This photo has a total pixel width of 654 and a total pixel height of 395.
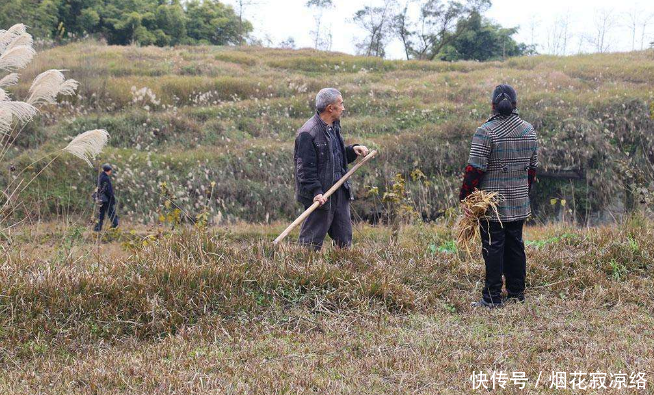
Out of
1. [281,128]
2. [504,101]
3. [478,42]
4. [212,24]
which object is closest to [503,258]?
[504,101]

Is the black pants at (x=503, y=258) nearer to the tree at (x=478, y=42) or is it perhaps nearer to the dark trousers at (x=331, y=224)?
the dark trousers at (x=331, y=224)

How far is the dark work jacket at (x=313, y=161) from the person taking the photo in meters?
6.64

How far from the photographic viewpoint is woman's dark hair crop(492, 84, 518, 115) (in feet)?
19.1

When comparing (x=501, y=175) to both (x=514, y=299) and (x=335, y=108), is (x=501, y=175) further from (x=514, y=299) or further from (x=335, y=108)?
(x=335, y=108)

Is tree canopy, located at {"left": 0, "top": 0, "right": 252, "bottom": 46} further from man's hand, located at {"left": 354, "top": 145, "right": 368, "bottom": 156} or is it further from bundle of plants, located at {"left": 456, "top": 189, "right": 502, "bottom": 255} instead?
bundle of plants, located at {"left": 456, "top": 189, "right": 502, "bottom": 255}

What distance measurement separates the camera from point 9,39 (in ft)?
25.3

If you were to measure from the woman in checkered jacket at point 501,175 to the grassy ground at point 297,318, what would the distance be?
1.55 ft

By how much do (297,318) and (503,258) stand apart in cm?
208

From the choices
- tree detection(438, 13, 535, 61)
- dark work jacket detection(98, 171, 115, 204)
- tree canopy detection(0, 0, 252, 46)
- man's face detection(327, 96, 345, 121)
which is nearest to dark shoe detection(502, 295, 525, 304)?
man's face detection(327, 96, 345, 121)

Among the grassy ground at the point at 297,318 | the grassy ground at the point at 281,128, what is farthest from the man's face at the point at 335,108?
the grassy ground at the point at 281,128

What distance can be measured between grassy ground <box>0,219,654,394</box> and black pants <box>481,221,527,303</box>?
10.0 inches

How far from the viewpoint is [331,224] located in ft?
23.3

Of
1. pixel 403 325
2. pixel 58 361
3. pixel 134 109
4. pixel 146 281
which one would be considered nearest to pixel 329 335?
pixel 403 325

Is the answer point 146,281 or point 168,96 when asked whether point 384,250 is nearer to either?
point 146,281
